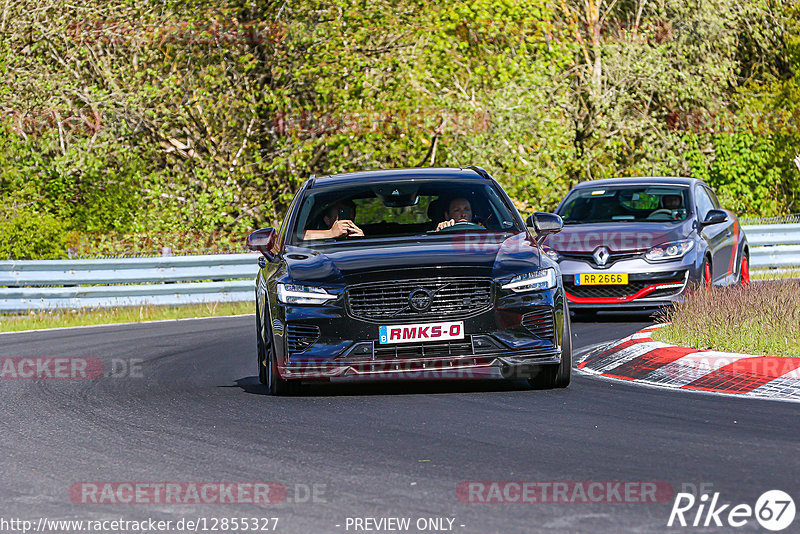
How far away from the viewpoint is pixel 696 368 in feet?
33.7

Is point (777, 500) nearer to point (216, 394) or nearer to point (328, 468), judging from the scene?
point (328, 468)

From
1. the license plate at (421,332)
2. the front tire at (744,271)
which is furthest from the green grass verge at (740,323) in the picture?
the front tire at (744,271)

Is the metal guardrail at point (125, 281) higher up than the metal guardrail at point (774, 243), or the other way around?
the metal guardrail at point (125, 281)

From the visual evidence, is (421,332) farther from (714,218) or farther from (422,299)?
(714,218)

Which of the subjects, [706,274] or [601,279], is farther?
[706,274]

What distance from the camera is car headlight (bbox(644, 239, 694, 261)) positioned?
50.6 ft

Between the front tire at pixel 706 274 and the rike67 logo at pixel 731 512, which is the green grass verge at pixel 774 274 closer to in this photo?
the front tire at pixel 706 274

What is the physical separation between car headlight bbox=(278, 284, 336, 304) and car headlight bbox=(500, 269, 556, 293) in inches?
45.9

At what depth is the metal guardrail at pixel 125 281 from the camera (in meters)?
20.7

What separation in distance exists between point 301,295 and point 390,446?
2.21 m

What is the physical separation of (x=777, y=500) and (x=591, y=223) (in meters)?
10.8

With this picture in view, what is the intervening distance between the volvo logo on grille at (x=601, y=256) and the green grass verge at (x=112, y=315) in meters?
6.94

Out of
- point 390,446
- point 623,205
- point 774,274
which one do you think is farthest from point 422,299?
point 774,274

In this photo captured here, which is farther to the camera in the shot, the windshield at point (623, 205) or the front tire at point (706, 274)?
the windshield at point (623, 205)
